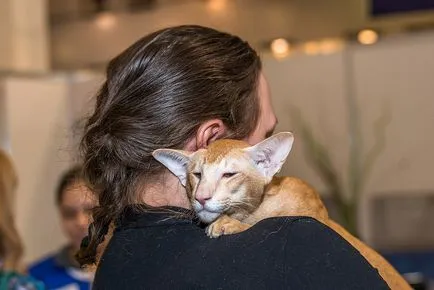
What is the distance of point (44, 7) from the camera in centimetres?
404

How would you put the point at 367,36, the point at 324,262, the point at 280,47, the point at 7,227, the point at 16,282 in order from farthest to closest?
the point at 280,47 → the point at 367,36 → the point at 7,227 → the point at 16,282 → the point at 324,262

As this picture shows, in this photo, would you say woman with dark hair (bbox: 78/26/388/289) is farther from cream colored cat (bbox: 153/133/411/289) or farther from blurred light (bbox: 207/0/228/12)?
blurred light (bbox: 207/0/228/12)

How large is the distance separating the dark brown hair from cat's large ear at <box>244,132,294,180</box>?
0.15 feet

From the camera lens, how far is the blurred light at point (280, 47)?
355 cm

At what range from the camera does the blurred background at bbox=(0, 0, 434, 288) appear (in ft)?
10.6

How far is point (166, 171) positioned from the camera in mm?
1169

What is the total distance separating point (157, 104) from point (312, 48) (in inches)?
96.2

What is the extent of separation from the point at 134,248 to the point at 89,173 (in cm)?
21

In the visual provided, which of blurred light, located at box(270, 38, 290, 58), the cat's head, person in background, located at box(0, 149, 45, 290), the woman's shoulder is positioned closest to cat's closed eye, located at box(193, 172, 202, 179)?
the cat's head

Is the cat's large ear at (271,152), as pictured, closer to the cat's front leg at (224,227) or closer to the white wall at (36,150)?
the cat's front leg at (224,227)

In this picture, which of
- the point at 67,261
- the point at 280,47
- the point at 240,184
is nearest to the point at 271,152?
the point at 240,184

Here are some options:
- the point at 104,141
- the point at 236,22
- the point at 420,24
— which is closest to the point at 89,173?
the point at 104,141

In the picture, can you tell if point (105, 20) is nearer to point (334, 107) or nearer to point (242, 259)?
point (334, 107)

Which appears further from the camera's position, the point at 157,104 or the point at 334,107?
the point at 334,107
